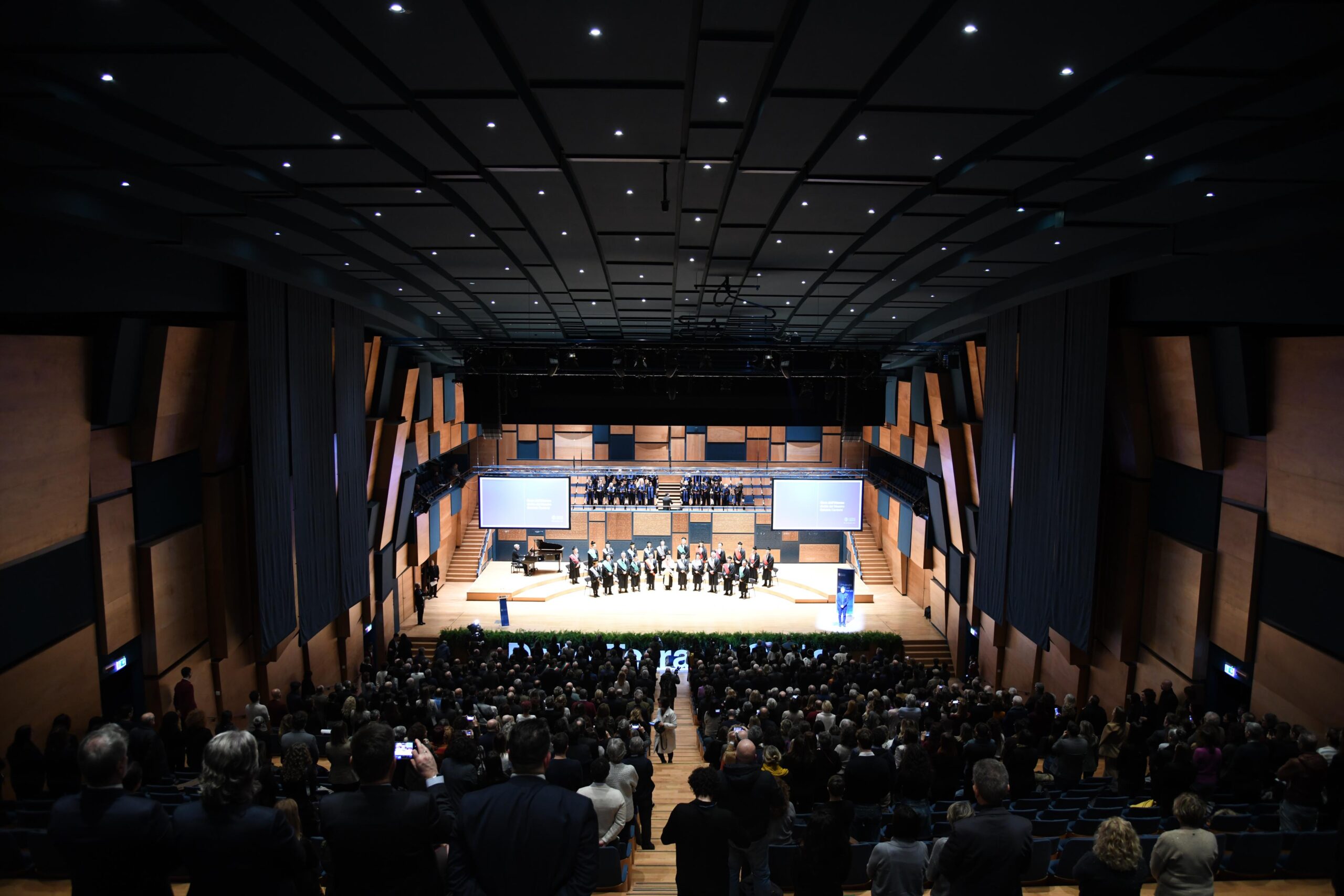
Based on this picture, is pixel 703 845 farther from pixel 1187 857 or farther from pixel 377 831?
pixel 1187 857

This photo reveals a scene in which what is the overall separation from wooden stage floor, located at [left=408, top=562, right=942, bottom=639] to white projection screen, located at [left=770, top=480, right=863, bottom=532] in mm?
2467

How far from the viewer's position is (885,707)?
10.7 m

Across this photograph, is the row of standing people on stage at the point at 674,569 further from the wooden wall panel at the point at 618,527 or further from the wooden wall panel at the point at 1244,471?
the wooden wall panel at the point at 1244,471

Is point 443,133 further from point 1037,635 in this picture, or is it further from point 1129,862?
point 1037,635

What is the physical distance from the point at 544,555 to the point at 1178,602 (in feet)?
66.6

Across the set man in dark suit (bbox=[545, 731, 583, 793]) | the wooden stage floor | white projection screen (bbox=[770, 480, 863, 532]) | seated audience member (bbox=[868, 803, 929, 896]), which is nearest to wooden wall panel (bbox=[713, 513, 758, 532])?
the wooden stage floor

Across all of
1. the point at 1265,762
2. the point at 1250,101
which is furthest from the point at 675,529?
the point at 1250,101

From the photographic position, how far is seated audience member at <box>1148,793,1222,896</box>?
4020mm

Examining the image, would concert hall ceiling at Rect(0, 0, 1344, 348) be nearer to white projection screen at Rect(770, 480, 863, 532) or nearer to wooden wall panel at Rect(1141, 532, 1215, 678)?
wooden wall panel at Rect(1141, 532, 1215, 678)

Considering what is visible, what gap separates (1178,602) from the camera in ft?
37.5

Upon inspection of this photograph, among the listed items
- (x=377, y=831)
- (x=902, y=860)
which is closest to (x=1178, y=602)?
(x=902, y=860)

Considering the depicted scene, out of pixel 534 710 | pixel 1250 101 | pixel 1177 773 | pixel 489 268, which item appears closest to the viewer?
pixel 1250 101

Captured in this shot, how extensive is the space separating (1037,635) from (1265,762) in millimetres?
6184

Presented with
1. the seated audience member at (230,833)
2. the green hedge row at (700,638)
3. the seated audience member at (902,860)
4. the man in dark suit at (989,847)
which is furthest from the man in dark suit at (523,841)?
the green hedge row at (700,638)
